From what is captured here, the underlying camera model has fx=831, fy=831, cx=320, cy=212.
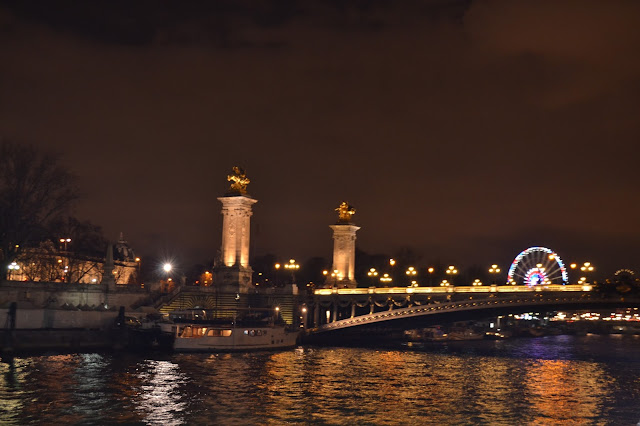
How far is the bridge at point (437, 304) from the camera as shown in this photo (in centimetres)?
7575

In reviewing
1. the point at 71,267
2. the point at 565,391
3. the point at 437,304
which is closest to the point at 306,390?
the point at 565,391

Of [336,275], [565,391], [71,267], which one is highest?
[336,275]

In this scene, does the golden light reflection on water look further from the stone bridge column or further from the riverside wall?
the riverside wall

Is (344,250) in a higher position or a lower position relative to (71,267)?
higher

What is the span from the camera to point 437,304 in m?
80.9

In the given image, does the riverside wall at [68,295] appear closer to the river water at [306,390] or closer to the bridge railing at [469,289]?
the river water at [306,390]

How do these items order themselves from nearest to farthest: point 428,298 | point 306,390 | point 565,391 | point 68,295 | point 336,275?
point 306,390, point 565,391, point 68,295, point 428,298, point 336,275

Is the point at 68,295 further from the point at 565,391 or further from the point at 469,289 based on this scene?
the point at 565,391

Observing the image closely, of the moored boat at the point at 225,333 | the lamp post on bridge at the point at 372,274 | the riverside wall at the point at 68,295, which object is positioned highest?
the lamp post on bridge at the point at 372,274

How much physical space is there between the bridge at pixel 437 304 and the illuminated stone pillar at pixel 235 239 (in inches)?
328

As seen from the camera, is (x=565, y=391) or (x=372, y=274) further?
(x=372, y=274)

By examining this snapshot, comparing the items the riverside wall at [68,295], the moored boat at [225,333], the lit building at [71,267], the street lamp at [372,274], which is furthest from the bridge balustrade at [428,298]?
the lit building at [71,267]

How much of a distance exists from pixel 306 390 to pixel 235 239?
4648 cm

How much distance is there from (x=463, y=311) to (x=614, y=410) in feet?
134
